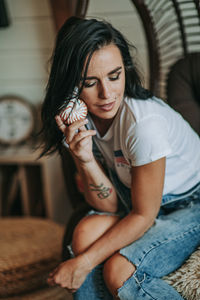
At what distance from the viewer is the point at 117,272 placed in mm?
941

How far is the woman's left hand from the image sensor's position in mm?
981

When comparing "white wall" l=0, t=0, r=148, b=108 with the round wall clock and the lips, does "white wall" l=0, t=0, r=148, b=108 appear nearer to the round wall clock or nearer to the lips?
the round wall clock

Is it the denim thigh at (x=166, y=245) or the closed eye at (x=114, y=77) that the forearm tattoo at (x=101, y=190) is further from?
the closed eye at (x=114, y=77)

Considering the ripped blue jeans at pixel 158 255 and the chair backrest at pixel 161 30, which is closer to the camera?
the ripped blue jeans at pixel 158 255

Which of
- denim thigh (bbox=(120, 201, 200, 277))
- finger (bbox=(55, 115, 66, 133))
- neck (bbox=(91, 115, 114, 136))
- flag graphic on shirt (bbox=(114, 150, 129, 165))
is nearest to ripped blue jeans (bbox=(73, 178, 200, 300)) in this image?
denim thigh (bbox=(120, 201, 200, 277))

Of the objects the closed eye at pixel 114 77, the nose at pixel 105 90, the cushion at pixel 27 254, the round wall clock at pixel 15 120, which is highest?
the closed eye at pixel 114 77

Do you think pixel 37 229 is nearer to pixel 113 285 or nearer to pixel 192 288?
pixel 113 285

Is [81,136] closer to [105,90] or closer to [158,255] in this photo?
[105,90]

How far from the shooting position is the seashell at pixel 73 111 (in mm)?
960

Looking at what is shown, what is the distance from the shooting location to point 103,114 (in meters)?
0.98

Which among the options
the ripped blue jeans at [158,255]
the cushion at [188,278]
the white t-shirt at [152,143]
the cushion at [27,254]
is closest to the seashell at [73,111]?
the white t-shirt at [152,143]

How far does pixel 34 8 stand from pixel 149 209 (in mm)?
1287

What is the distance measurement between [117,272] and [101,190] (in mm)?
283

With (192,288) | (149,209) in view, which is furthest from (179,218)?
(192,288)
